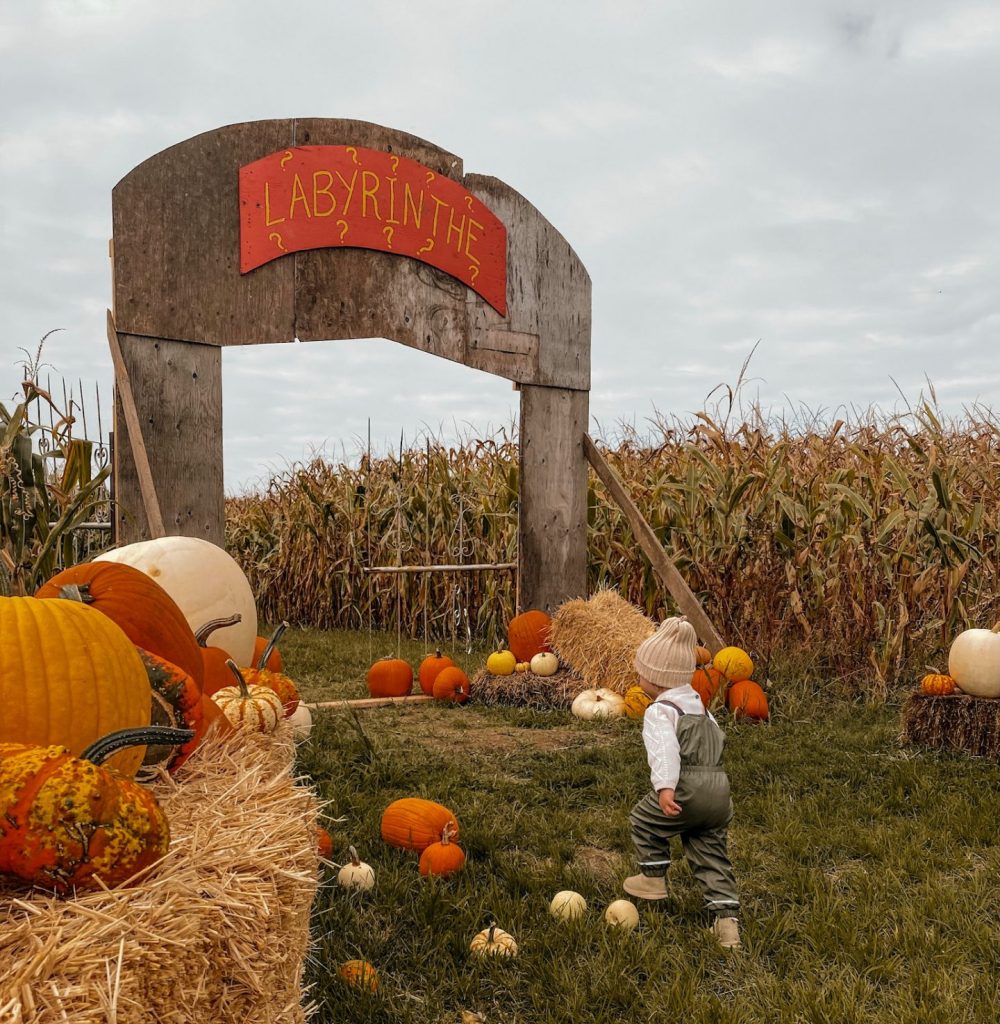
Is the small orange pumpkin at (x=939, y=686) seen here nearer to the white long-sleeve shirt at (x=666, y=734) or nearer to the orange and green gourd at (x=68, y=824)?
the white long-sleeve shirt at (x=666, y=734)

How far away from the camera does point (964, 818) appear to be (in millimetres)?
4234

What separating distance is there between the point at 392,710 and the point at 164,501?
2174 millimetres

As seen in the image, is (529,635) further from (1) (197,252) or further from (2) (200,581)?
(1) (197,252)

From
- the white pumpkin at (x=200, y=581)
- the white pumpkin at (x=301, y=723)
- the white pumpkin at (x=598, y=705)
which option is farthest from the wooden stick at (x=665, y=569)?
the white pumpkin at (x=200, y=581)

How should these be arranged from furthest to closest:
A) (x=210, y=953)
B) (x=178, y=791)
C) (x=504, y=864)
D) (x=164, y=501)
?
(x=164, y=501)
(x=504, y=864)
(x=178, y=791)
(x=210, y=953)

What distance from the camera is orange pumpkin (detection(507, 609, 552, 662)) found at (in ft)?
24.3

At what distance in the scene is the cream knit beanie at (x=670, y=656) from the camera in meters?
3.23

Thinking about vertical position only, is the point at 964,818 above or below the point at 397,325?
below

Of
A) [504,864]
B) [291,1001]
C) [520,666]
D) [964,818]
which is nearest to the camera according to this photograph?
[291,1001]

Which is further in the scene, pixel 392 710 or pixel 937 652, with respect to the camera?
pixel 937 652

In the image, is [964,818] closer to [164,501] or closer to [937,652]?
[937,652]

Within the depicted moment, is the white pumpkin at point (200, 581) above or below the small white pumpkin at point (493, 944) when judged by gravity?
above

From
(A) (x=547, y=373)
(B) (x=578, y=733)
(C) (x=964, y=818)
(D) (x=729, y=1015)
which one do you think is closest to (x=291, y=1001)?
(D) (x=729, y=1015)

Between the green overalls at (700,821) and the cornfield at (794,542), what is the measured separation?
4045mm
